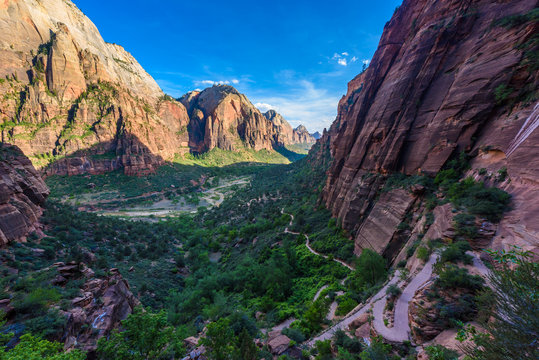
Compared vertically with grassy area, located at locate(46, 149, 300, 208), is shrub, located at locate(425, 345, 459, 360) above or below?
above

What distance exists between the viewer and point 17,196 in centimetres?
1797

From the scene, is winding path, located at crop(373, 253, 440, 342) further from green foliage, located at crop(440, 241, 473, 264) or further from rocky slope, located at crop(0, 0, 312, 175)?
rocky slope, located at crop(0, 0, 312, 175)

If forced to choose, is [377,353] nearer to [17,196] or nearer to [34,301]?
[34,301]

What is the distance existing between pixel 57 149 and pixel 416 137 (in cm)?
10429

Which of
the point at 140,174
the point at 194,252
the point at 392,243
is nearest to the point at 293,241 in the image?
the point at 392,243

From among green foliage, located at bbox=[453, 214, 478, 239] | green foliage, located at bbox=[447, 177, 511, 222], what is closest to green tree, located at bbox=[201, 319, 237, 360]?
green foliage, located at bbox=[453, 214, 478, 239]

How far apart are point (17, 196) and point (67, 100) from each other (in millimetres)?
86952

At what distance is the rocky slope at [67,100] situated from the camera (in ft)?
216

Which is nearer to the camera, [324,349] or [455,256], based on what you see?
[324,349]

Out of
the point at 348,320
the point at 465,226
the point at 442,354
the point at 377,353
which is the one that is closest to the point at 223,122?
the point at 348,320

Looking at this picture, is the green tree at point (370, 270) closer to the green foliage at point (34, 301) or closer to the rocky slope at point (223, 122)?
the green foliage at point (34, 301)

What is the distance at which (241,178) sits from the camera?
114562 millimetres

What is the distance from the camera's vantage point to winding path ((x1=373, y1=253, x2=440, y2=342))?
9.51 metres

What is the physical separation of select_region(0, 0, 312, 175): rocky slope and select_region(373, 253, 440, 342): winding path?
302ft
